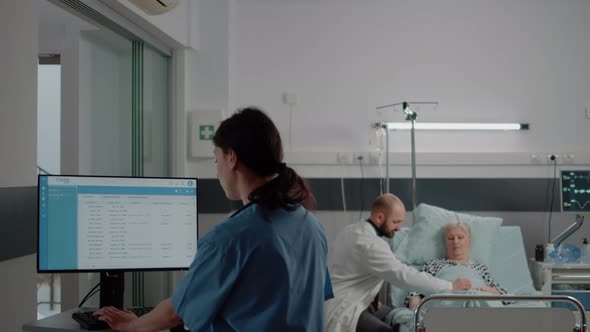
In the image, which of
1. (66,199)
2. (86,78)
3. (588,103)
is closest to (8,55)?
(66,199)

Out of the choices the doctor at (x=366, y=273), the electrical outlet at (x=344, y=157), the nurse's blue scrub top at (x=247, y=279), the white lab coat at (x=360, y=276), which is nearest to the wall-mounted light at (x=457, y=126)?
the electrical outlet at (x=344, y=157)

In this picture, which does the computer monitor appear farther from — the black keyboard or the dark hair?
the dark hair

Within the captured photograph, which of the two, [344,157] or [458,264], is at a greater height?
[344,157]

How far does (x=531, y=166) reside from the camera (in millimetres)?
4711

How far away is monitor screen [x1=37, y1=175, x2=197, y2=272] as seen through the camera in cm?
204

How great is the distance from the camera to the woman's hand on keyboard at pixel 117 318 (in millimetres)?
1826

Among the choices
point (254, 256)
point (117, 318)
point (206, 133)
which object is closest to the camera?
point (254, 256)

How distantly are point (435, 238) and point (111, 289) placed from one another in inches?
100

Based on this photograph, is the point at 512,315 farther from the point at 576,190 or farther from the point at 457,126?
the point at 457,126

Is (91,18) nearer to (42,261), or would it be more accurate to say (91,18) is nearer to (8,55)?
(8,55)

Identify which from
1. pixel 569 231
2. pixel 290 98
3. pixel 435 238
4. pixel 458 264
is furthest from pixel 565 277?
pixel 290 98

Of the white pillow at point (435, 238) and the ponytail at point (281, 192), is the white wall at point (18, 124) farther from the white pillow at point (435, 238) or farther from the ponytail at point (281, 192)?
the white pillow at point (435, 238)

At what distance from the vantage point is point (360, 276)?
3475 millimetres

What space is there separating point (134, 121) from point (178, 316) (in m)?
2.21
